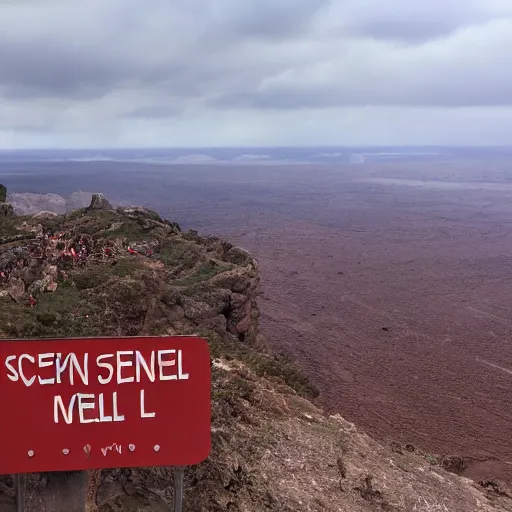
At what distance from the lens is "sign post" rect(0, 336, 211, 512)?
6.61m

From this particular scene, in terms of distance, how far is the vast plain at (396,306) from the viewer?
3180cm

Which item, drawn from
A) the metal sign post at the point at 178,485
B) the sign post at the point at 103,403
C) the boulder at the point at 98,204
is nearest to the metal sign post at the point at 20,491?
the sign post at the point at 103,403

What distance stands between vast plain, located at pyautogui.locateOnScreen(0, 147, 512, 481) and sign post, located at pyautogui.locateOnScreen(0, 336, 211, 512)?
904 inches

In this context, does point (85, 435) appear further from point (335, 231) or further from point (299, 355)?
point (335, 231)

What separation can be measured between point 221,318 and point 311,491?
521 inches

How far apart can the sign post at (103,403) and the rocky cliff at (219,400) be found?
814mm

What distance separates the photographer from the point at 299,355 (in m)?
39.8

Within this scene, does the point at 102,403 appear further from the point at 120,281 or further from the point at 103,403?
the point at 120,281

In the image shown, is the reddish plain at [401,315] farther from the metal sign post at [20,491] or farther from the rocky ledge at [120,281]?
the metal sign post at [20,491]

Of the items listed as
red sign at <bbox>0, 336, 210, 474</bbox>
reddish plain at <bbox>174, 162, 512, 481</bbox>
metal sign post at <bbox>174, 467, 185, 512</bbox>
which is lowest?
reddish plain at <bbox>174, 162, 512, 481</bbox>

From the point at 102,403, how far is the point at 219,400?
10738 millimetres

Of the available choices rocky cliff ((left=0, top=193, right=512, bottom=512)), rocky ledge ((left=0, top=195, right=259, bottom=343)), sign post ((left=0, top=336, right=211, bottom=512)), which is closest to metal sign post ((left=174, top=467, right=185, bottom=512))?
sign post ((left=0, top=336, right=211, bottom=512))

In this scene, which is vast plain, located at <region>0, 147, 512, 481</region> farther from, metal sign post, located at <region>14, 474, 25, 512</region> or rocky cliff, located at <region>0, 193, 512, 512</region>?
metal sign post, located at <region>14, 474, 25, 512</region>

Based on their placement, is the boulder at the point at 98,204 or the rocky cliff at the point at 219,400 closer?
the rocky cliff at the point at 219,400
